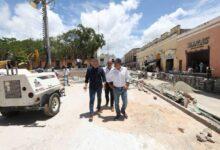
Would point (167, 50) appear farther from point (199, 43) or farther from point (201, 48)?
point (201, 48)

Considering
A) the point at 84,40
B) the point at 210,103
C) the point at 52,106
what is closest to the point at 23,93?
the point at 52,106

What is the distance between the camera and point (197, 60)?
97.5ft

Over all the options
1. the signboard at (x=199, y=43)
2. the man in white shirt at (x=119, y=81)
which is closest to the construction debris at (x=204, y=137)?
the man in white shirt at (x=119, y=81)

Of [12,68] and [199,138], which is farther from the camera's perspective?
[12,68]

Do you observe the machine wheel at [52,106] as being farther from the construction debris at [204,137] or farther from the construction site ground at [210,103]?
the construction site ground at [210,103]

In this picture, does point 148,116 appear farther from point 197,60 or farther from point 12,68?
point 197,60

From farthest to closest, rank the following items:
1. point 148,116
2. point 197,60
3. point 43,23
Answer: point 197,60 → point 43,23 → point 148,116

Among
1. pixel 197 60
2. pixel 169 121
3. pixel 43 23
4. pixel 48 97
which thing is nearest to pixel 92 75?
pixel 48 97

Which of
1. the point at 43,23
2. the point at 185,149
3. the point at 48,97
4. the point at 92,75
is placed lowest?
the point at 185,149

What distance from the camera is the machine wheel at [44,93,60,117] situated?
8.31m

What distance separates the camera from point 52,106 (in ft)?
28.7

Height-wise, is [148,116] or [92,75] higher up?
[92,75]

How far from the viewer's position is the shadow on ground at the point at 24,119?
8.01 m

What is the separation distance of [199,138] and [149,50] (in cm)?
5520
